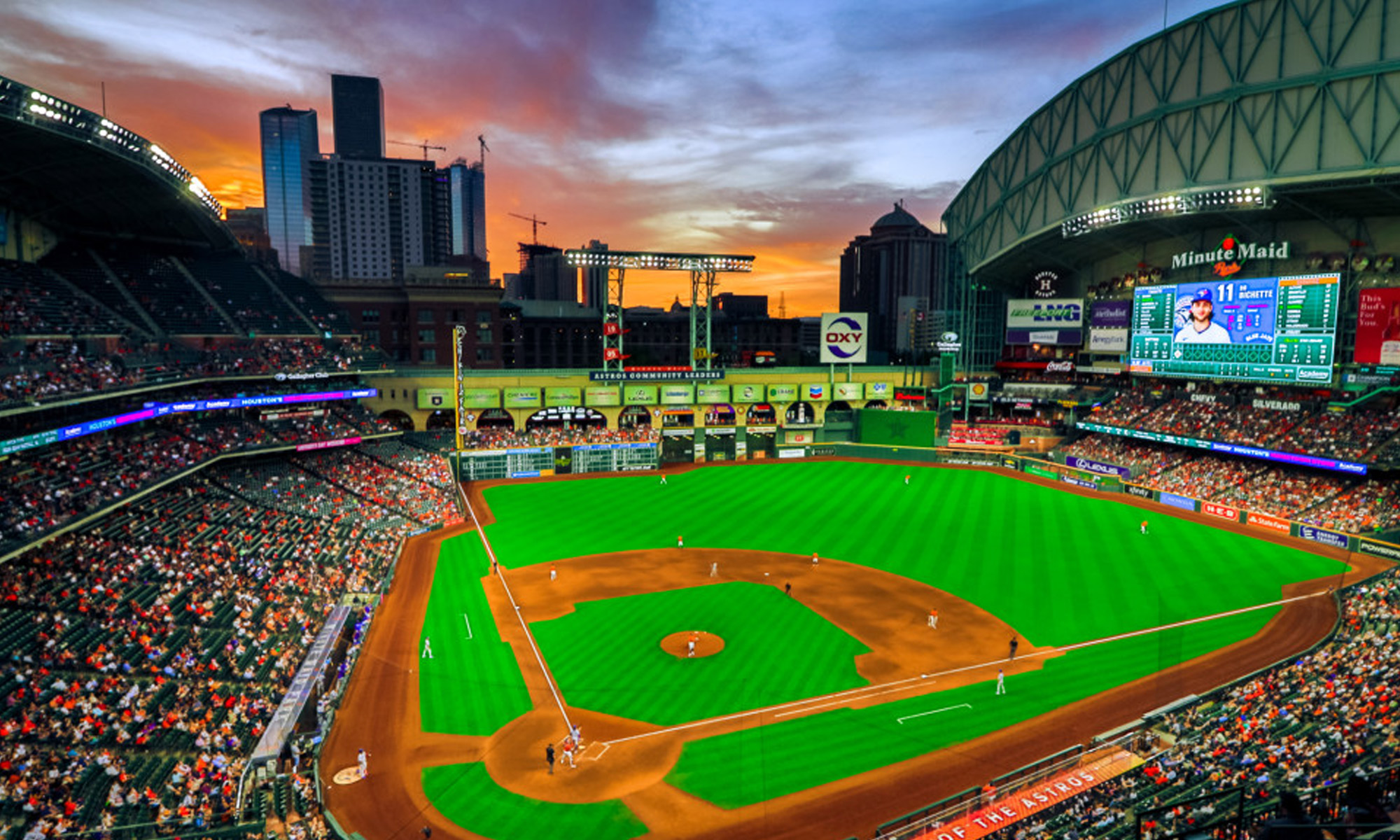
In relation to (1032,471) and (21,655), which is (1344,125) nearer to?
(1032,471)

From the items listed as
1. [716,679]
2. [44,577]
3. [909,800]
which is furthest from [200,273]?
[909,800]

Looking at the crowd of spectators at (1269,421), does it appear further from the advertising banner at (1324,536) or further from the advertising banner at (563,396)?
the advertising banner at (563,396)

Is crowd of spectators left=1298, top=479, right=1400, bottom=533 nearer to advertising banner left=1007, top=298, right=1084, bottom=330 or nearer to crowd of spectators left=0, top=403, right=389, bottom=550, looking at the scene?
advertising banner left=1007, top=298, right=1084, bottom=330

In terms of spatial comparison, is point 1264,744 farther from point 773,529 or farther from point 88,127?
point 88,127

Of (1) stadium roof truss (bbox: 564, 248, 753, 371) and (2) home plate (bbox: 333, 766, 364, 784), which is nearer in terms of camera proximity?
(2) home plate (bbox: 333, 766, 364, 784)

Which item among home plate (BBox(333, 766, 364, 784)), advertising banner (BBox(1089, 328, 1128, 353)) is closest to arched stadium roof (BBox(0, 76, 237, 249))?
home plate (BBox(333, 766, 364, 784))

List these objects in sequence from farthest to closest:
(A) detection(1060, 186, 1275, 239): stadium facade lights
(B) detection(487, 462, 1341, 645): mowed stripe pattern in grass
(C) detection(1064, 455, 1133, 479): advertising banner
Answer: (C) detection(1064, 455, 1133, 479): advertising banner → (A) detection(1060, 186, 1275, 239): stadium facade lights → (B) detection(487, 462, 1341, 645): mowed stripe pattern in grass
